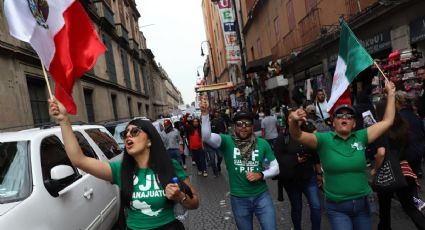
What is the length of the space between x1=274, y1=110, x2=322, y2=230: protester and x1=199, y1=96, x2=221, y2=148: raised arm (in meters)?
1.10

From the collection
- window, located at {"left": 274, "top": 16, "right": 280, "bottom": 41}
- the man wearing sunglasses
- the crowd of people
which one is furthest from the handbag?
window, located at {"left": 274, "top": 16, "right": 280, "bottom": 41}

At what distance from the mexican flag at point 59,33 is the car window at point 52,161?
2.73 ft

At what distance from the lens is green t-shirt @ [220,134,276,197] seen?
4004 mm

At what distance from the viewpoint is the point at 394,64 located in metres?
8.83

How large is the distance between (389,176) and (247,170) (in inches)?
60.5

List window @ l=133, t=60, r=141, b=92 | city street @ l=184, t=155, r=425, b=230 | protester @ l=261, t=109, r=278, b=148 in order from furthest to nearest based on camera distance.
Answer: window @ l=133, t=60, r=141, b=92 → protester @ l=261, t=109, r=278, b=148 → city street @ l=184, t=155, r=425, b=230

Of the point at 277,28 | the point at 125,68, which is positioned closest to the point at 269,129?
the point at 277,28

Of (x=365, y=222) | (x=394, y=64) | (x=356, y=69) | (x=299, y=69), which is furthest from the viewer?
(x=299, y=69)

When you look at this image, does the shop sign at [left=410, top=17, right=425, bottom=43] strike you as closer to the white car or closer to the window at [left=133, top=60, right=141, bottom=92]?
the white car

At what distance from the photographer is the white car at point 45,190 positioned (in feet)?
10.5

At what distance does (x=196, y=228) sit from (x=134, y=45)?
36928 mm

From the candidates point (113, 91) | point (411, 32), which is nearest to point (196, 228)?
point (411, 32)

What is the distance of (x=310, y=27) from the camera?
54.1 feet

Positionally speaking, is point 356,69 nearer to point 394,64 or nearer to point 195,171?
Answer: point 394,64
